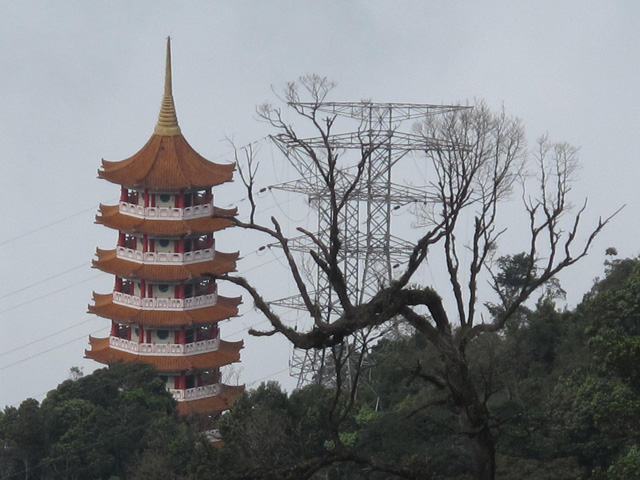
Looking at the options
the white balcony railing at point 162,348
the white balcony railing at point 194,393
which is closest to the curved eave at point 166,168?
the white balcony railing at point 162,348

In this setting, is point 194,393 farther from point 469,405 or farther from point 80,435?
point 469,405

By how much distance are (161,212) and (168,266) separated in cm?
208

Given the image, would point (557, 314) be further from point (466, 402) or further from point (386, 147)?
point (466, 402)

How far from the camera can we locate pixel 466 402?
1838cm

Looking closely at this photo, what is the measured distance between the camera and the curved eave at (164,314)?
Result: 177ft

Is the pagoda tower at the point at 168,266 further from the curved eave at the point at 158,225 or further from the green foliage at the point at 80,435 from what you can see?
the green foliage at the point at 80,435

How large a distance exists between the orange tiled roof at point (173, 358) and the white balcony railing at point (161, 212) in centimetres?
532

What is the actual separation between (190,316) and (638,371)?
106 ft

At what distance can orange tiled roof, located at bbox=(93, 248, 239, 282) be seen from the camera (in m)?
53.8

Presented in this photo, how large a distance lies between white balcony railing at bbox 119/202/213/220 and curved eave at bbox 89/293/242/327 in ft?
11.8

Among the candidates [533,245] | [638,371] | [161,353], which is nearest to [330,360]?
[161,353]

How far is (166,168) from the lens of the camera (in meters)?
54.2

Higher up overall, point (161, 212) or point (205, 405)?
point (161, 212)

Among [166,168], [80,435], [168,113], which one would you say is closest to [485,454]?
[80,435]
